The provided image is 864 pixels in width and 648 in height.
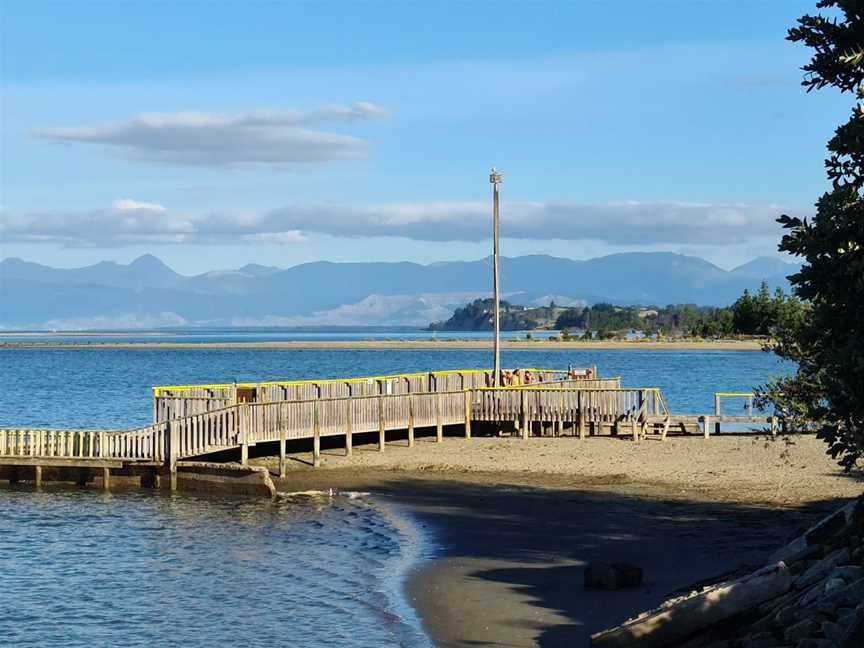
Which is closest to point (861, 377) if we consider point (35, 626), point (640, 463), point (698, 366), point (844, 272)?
point (844, 272)

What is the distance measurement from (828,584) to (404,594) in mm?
7971

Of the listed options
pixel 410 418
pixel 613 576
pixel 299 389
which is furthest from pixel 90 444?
pixel 613 576

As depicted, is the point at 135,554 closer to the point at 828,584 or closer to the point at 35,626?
the point at 35,626

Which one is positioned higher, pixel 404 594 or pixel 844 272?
pixel 844 272

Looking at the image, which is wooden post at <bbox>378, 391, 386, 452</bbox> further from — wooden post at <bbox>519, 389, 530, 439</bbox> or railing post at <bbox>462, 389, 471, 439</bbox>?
wooden post at <bbox>519, 389, 530, 439</bbox>

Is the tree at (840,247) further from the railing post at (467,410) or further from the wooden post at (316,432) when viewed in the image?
the railing post at (467,410)

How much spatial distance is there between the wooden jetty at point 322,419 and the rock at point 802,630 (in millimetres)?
20688

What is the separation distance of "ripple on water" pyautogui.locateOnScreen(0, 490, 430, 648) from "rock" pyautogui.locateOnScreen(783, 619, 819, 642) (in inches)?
214

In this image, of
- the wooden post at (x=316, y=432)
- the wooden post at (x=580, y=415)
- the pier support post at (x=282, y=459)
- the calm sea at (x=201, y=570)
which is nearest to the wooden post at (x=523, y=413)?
the wooden post at (x=580, y=415)

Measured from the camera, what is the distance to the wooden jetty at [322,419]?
104 ft

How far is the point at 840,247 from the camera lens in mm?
13711

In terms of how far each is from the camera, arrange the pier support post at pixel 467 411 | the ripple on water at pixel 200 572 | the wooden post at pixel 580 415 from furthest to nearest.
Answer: the pier support post at pixel 467 411 → the wooden post at pixel 580 415 → the ripple on water at pixel 200 572

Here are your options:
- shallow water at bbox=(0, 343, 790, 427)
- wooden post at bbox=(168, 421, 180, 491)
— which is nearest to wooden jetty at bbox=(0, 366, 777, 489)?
wooden post at bbox=(168, 421, 180, 491)

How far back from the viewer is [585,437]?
36844 millimetres
